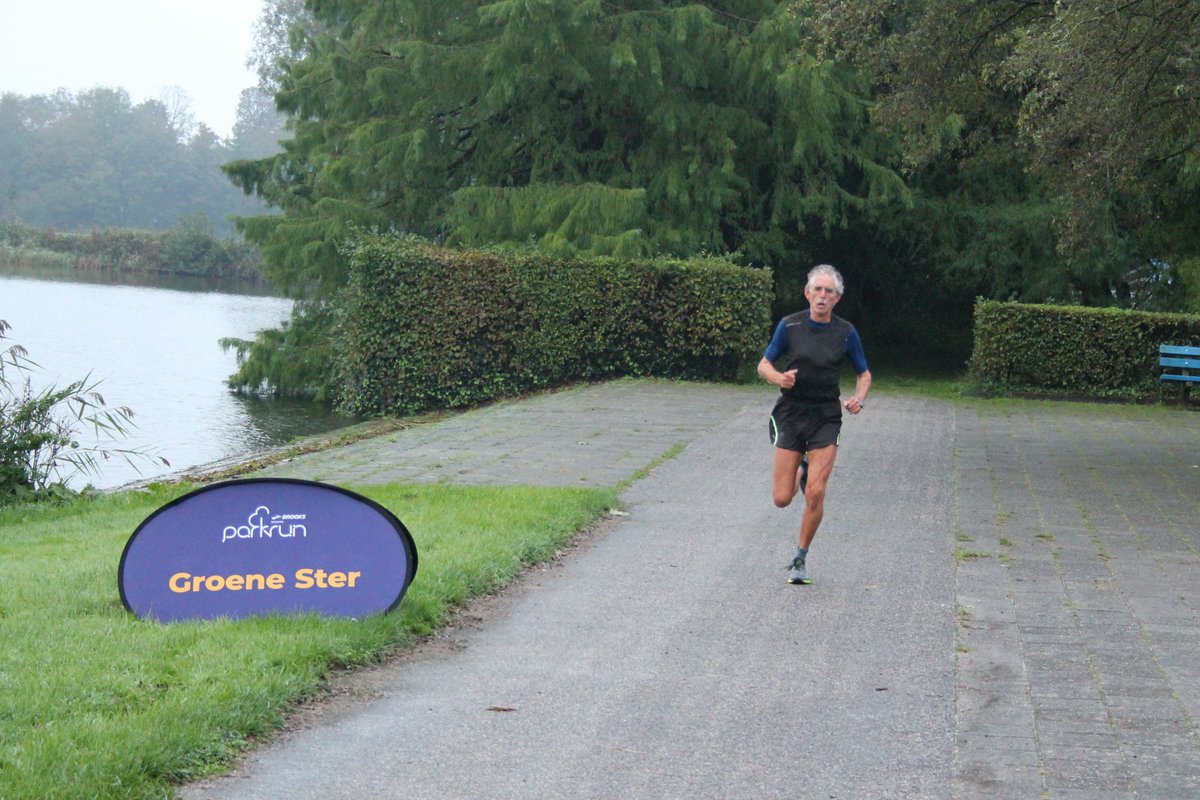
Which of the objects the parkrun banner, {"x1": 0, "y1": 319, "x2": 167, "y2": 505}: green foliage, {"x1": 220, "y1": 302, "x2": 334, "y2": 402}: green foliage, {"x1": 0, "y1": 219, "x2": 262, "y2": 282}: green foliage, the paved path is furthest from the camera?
{"x1": 0, "y1": 219, "x2": 262, "y2": 282}: green foliage

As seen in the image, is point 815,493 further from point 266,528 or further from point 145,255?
point 145,255

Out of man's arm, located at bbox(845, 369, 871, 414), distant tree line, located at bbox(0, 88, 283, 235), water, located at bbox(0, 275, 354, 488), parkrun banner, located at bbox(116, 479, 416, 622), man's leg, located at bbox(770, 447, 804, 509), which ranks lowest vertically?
water, located at bbox(0, 275, 354, 488)

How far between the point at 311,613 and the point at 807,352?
3.22 meters

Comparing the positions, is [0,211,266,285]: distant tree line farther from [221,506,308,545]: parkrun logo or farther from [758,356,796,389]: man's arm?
[221,506,308,545]: parkrun logo

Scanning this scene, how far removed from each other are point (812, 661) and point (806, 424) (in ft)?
6.90

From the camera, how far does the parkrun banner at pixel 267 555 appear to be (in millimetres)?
6453

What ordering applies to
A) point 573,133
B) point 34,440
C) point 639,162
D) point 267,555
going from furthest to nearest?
point 573,133 → point 639,162 → point 34,440 → point 267,555

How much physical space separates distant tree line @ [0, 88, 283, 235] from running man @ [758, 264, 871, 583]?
104 m

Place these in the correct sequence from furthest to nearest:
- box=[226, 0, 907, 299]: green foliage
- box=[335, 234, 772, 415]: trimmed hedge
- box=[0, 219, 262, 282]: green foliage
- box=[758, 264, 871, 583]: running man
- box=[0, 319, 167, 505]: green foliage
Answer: box=[0, 219, 262, 282]: green foliage < box=[226, 0, 907, 299]: green foliage < box=[335, 234, 772, 415]: trimmed hedge < box=[0, 319, 167, 505]: green foliage < box=[758, 264, 871, 583]: running man

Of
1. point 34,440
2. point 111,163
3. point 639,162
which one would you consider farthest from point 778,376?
point 111,163

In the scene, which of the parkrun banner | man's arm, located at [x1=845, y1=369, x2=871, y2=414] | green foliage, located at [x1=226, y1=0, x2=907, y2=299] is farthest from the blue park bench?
the parkrun banner

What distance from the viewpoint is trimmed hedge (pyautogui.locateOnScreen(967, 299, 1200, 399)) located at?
2177 cm

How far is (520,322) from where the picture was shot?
70.9 feet

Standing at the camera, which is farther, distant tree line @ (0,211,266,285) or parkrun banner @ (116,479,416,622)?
distant tree line @ (0,211,266,285)
